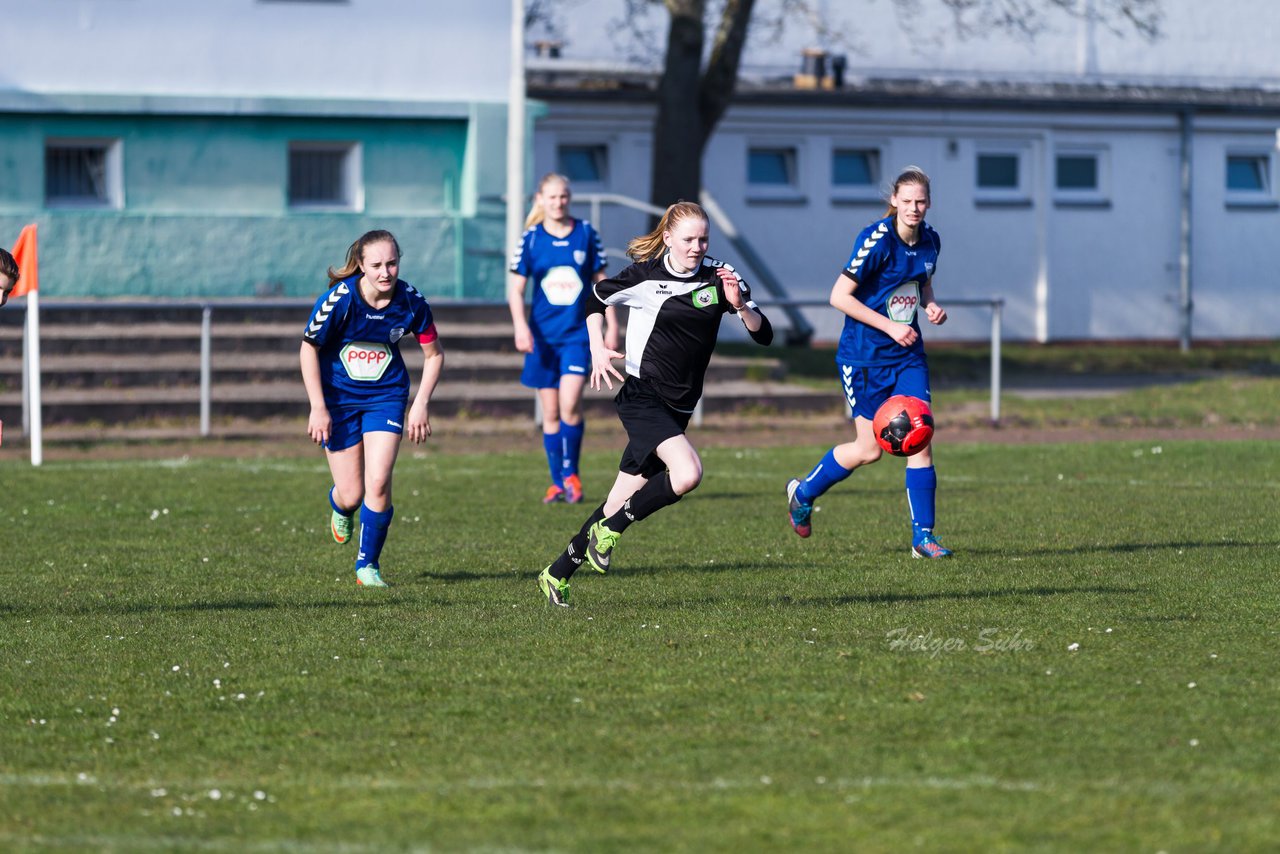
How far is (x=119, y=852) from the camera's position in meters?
4.74

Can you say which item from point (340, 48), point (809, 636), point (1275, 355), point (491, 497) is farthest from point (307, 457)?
point (1275, 355)

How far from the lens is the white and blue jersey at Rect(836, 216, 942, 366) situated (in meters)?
10.0

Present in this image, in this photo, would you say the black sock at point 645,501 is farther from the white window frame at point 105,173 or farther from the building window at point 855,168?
the building window at point 855,168

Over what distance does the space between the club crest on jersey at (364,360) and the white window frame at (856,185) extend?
72.0 feet

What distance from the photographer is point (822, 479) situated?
10375 mm

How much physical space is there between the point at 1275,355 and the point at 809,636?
77.8ft

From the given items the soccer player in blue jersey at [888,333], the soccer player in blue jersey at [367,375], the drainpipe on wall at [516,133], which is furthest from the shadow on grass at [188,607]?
the drainpipe on wall at [516,133]

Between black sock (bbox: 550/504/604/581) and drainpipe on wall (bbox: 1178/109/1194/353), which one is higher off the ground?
drainpipe on wall (bbox: 1178/109/1194/353)

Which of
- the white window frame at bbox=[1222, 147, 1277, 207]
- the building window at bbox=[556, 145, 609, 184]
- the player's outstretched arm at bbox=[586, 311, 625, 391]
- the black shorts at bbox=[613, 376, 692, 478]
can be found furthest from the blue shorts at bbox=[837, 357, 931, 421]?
the white window frame at bbox=[1222, 147, 1277, 207]

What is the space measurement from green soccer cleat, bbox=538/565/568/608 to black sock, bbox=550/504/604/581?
22mm

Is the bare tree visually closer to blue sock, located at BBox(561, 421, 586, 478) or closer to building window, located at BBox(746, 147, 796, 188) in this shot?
building window, located at BBox(746, 147, 796, 188)

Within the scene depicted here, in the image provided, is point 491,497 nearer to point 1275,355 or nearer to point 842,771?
point 842,771

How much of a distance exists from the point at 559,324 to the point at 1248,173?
23.9 meters

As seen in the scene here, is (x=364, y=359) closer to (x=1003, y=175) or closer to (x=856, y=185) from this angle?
(x=856, y=185)
